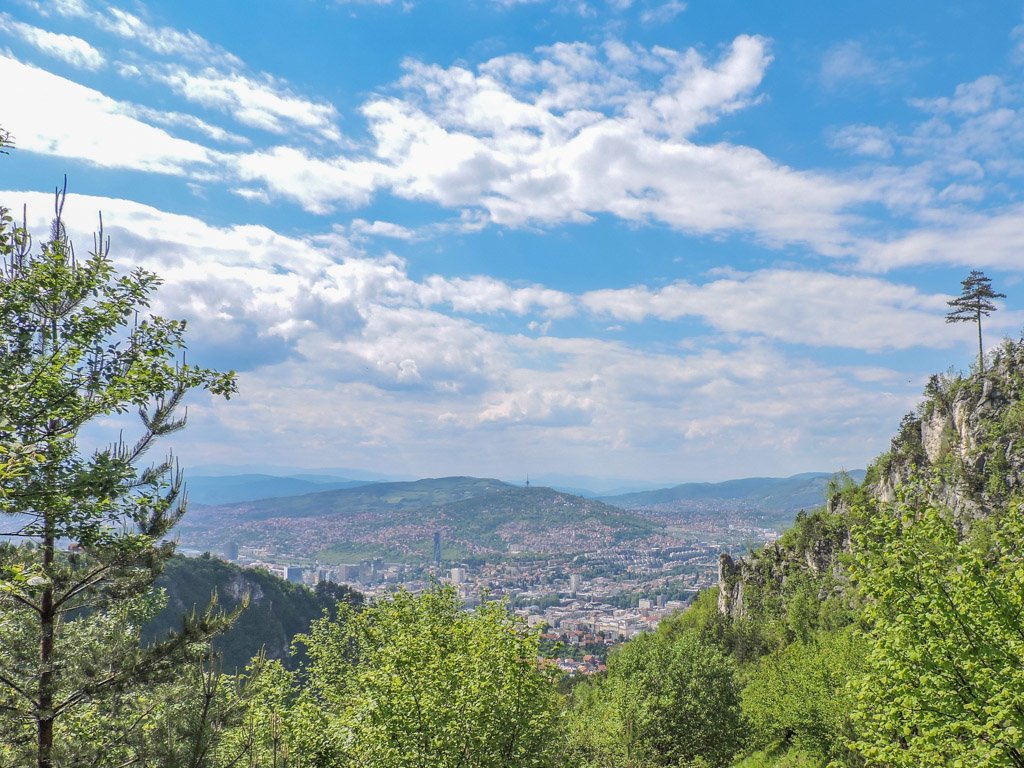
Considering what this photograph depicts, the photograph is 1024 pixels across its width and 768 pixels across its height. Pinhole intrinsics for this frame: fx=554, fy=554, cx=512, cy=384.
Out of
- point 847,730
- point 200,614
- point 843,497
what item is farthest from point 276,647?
point 200,614

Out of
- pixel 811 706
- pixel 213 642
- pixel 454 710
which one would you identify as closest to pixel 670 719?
pixel 811 706

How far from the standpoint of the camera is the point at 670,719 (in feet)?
97.6

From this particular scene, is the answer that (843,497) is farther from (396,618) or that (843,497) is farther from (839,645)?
(396,618)

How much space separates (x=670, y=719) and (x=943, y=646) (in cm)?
2077

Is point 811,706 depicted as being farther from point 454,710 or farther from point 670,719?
point 454,710

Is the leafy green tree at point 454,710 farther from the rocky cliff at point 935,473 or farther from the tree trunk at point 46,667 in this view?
the rocky cliff at point 935,473

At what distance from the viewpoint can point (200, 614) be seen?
409 inches

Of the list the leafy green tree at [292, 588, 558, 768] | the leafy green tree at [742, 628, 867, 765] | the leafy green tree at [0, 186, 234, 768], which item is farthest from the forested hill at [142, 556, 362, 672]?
the leafy green tree at [0, 186, 234, 768]

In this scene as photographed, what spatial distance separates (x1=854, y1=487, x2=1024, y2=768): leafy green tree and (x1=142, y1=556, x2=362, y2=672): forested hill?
146505mm

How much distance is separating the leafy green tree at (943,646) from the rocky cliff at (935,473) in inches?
1364

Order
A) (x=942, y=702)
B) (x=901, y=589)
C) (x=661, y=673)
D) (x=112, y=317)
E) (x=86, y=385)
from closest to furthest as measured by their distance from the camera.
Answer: (x=86, y=385)
(x=112, y=317)
(x=942, y=702)
(x=901, y=589)
(x=661, y=673)

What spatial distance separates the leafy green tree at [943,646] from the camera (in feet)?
38.2

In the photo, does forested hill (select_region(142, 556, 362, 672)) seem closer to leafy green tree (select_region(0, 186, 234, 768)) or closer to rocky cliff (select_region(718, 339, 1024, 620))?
rocky cliff (select_region(718, 339, 1024, 620))

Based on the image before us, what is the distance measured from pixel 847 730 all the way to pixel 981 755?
822 inches
